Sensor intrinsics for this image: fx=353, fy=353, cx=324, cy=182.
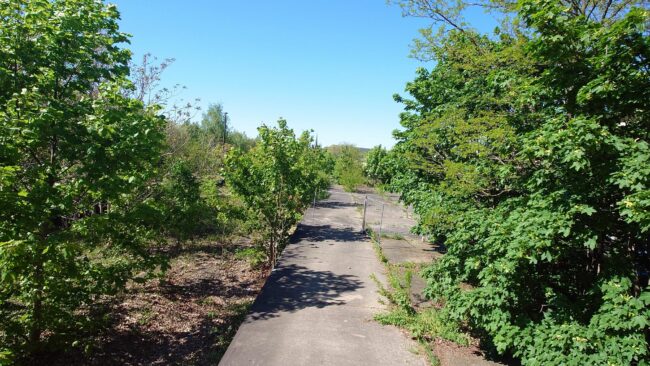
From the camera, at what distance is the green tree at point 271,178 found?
1000 centimetres

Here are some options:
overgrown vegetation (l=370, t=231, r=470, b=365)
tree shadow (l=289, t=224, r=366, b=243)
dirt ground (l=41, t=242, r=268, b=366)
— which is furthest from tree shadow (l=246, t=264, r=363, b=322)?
tree shadow (l=289, t=224, r=366, b=243)

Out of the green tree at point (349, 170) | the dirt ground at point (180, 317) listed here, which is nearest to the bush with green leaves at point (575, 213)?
the dirt ground at point (180, 317)

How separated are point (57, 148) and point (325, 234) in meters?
9.92

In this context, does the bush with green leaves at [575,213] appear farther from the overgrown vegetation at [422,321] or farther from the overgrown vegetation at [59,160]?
the overgrown vegetation at [59,160]

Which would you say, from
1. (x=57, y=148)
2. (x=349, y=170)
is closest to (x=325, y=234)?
(x=57, y=148)

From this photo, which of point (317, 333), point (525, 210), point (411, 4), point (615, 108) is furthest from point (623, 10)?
point (317, 333)

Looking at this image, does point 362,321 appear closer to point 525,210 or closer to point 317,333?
point 317,333

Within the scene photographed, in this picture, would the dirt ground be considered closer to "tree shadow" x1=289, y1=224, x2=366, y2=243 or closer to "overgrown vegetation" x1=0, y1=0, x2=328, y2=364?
"overgrown vegetation" x1=0, y1=0, x2=328, y2=364

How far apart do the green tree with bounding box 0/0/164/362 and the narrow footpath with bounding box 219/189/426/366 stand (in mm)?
2555

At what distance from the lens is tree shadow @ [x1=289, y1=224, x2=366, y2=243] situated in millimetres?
13219

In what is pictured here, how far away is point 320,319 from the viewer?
6785 millimetres

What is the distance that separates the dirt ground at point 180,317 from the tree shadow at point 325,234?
8.32ft

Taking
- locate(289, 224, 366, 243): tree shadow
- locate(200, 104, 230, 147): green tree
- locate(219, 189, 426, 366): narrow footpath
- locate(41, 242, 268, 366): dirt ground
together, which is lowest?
locate(41, 242, 268, 366): dirt ground

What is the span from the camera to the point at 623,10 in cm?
720
